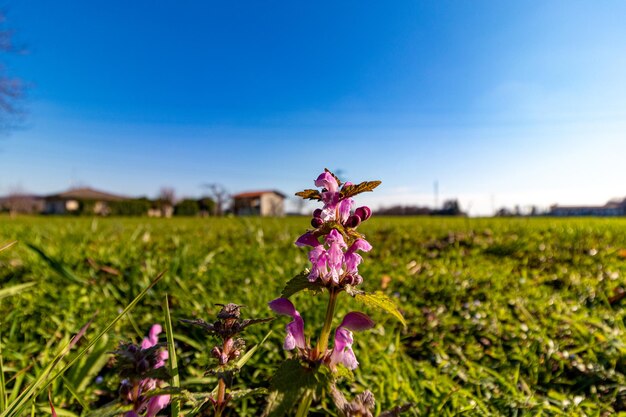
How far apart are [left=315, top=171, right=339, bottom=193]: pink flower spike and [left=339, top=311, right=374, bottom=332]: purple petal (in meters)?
0.29

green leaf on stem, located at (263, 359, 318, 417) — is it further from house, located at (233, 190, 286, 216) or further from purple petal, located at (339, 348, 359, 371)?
house, located at (233, 190, 286, 216)

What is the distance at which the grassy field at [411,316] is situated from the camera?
1.55 meters

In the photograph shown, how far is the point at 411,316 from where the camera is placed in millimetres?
2309

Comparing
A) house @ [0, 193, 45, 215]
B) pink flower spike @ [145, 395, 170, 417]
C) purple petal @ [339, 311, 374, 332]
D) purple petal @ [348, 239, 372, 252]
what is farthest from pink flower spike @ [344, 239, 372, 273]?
house @ [0, 193, 45, 215]

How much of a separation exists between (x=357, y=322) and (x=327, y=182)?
0.33 metres

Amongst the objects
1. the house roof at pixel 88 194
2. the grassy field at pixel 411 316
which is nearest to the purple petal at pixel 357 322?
the grassy field at pixel 411 316

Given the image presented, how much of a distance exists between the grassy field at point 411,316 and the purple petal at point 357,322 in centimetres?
72

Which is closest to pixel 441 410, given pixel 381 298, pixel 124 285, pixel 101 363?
pixel 381 298

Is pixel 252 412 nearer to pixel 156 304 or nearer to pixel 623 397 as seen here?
pixel 156 304

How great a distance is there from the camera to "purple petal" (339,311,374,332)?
82 cm

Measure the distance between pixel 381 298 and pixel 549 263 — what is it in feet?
10.4

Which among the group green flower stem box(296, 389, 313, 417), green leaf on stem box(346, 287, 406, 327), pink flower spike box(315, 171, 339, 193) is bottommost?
green flower stem box(296, 389, 313, 417)

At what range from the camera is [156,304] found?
242 centimetres

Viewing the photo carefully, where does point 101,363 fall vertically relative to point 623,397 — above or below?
above
